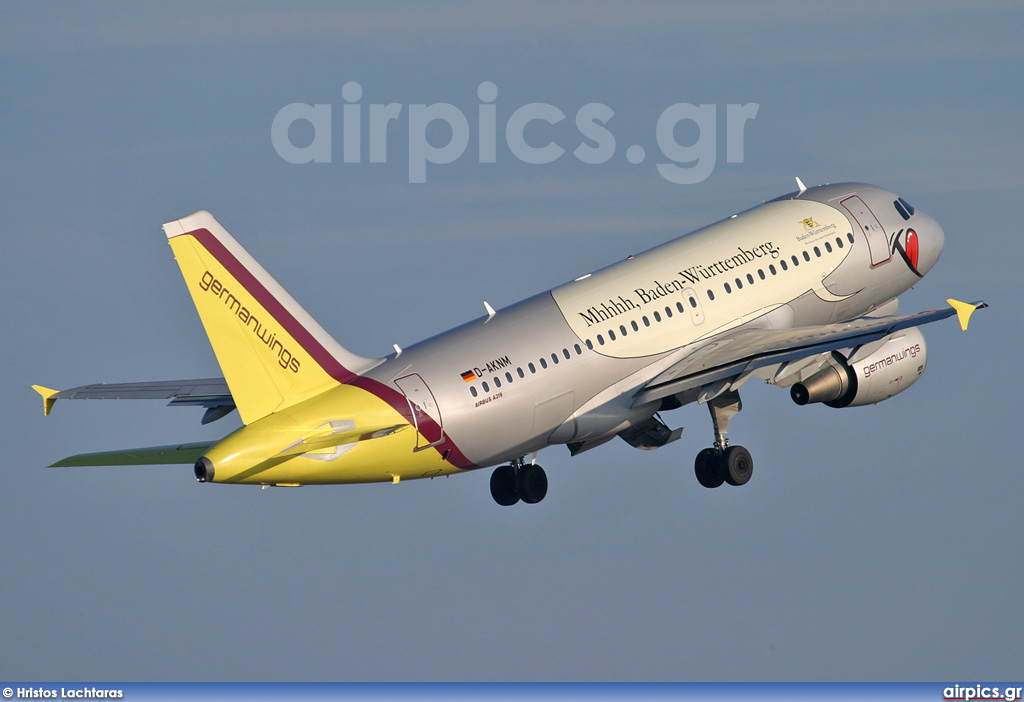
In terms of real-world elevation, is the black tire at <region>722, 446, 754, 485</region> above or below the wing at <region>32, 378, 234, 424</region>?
below

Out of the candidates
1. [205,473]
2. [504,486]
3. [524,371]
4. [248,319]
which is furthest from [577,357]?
[205,473]

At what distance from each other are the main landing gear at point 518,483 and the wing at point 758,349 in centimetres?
577

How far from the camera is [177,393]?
204ft

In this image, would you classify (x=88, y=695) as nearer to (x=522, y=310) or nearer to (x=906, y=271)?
(x=522, y=310)

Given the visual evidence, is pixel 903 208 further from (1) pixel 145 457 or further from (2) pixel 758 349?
(1) pixel 145 457

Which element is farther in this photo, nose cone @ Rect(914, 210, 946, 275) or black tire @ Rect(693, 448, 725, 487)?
nose cone @ Rect(914, 210, 946, 275)

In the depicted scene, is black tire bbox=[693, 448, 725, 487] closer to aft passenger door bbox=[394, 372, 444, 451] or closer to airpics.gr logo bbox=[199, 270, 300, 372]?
aft passenger door bbox=[394, 372, 444, 451]

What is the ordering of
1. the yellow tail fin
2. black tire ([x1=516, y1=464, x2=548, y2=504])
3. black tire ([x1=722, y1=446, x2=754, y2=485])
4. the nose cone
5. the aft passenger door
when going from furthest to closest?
the nose cone, black tire ([x1=516, y1=464, x2=548, y2=504]), black tire ([x1=722, y1=446, x2=754, y2=485]), the aft passenger door, the yellow tail fin

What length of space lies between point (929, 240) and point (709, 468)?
39.8 ft

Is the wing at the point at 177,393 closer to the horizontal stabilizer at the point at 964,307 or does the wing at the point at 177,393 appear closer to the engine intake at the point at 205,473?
the engine intake at the point at 205,473

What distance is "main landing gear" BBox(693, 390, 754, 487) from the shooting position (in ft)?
200

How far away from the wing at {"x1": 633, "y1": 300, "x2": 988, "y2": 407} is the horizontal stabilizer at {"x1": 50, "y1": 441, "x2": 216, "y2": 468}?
12.7m

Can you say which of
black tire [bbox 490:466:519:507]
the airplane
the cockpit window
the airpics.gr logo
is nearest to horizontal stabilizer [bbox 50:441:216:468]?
the airplane

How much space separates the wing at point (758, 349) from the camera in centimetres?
5600
